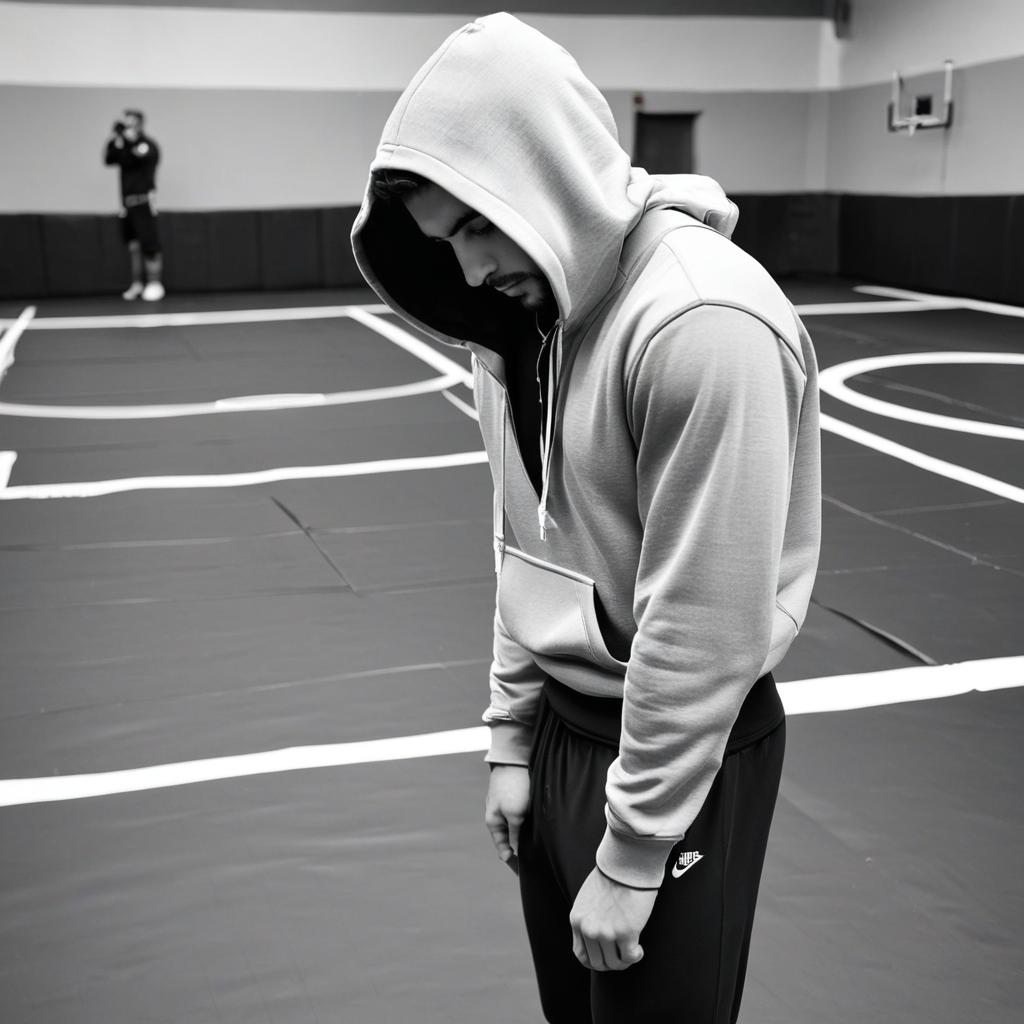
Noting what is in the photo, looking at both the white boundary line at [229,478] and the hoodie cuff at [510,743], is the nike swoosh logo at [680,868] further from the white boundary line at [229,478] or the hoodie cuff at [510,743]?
the white boundary line at [229,478]

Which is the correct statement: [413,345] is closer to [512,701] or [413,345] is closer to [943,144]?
[943,144]

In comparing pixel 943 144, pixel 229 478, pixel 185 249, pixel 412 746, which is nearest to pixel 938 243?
pixel 943 144

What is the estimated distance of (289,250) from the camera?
547 inches

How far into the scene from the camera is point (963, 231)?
12219 mm

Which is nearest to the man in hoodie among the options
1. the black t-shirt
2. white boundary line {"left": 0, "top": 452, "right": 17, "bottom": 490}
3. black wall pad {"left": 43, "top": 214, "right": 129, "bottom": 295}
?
white boundary line {"left": 0, "top": 452, "right": 17, "bottom": 490}

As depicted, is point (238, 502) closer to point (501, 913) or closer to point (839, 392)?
point (501, 913)

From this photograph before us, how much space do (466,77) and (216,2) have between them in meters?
13.2

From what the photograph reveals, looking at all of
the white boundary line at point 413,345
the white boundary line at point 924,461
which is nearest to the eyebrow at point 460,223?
the white boundary line at point 924,461

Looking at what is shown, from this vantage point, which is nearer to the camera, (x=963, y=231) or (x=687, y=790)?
(x=687, y=790)

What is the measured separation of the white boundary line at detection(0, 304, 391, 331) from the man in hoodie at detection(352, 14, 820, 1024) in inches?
383

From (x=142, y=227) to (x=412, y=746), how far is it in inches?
408

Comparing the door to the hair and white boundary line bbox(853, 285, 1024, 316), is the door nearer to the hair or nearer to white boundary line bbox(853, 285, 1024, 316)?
white boundary line bbox(853, 285, 1024, 316)

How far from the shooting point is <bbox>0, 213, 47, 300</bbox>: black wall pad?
12898mm

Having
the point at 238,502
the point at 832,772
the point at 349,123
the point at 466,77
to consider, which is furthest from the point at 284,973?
the point at 349,123
